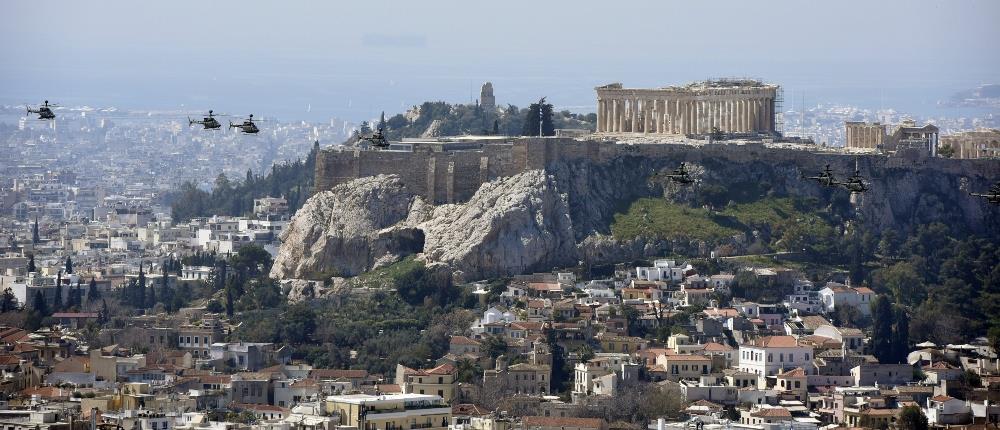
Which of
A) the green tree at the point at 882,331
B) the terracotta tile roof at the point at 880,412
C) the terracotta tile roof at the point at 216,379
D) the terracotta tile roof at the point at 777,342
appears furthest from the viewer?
the green tree at the point at 882,331

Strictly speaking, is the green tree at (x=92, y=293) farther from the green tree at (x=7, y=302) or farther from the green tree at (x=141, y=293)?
the green tree at (x=7, y=302)

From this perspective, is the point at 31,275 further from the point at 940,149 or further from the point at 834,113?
the point at 834,113

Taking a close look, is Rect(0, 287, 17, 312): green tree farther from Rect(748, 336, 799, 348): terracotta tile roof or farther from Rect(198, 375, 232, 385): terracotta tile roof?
Rect(748, 336, 799, 348): terracotta tile roof

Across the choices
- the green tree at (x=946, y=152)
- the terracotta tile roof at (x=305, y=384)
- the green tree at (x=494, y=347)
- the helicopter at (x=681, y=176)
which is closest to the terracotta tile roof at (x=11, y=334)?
the terracotta tile roof at (x=305, y=384)

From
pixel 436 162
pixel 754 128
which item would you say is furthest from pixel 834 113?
pixel 436 162

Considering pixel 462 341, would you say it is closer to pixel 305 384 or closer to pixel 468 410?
pixel 305 384
